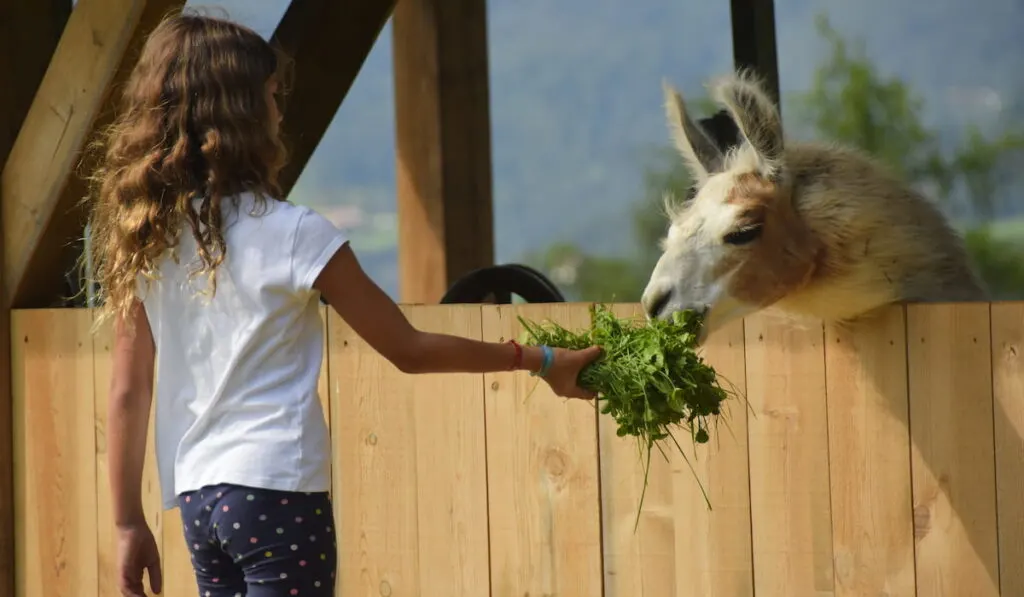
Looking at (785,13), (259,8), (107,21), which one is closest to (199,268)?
(107,21)

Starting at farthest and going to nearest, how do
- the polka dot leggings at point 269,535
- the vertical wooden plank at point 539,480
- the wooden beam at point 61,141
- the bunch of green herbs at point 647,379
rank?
the wooden beam at point 61,141 → the vertical wooden plank at point 539,480 → the bunch of green herbs at point 647,379 → the polka dot leggings at point 269,535

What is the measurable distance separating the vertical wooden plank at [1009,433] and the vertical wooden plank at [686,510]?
61 cm

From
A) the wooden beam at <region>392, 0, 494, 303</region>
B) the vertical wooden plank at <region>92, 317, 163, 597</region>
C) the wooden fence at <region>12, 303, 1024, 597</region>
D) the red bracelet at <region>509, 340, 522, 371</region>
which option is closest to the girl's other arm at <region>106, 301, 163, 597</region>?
the red bracelet at <region>509, 340, 522, 371</region>

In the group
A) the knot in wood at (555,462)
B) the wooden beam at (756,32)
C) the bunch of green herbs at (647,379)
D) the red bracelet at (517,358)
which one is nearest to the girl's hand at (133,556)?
the red bracelet at (517,358)

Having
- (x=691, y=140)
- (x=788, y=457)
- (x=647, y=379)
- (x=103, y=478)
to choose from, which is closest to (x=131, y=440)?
(x=647, y=379)

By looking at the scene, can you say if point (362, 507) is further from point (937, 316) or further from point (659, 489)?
point (937, 316)

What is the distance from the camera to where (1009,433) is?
9.47 ft

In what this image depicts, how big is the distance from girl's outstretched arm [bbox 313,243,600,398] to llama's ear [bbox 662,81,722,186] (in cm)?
126

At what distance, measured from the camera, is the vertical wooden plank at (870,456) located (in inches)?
119

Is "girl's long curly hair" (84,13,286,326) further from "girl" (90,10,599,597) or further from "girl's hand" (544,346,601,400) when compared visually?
"girl's hand" (544,346,601,400)

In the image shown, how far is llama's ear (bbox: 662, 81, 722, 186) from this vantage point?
11.5ft

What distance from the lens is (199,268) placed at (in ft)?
7.25

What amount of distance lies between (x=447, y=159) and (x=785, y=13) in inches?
96.3

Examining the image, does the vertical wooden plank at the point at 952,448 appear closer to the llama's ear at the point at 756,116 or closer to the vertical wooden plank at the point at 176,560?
the llama's ear at the point at 756,116
